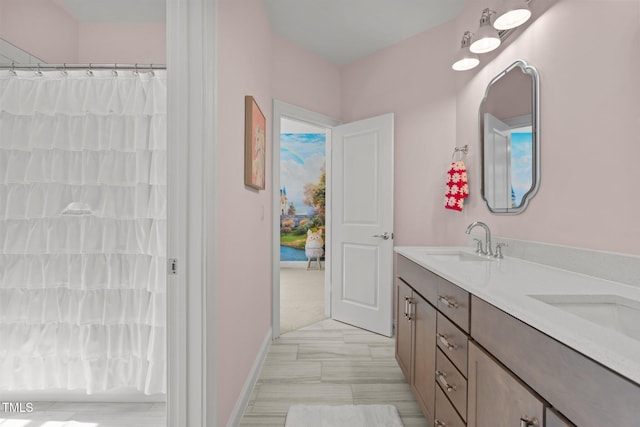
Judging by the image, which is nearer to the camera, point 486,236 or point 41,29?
point 486,236

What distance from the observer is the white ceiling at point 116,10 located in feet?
6.64

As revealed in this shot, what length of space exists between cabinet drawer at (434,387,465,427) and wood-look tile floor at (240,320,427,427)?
0.38m

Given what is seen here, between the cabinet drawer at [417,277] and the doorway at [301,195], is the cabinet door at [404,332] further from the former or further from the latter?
the doorway at [301,195]

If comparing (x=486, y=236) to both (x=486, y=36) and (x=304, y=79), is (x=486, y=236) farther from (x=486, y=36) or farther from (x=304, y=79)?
(x=304, y=79)

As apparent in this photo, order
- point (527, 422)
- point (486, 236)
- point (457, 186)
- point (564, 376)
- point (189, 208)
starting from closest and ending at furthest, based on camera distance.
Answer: point (564, 376) < point (527, 422) < point (189, 208) < point (486, 236) < point (457, 186)

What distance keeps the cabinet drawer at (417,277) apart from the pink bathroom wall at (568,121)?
0.60 metres

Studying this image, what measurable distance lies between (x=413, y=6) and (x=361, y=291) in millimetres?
2520

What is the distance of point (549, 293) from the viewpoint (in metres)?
0.96

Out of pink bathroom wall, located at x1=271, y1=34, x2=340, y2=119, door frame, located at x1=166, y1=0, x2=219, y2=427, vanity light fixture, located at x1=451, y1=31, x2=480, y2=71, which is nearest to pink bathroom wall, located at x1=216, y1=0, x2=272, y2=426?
door frame, located at x1=166, y1=0, x2=219, y2=427

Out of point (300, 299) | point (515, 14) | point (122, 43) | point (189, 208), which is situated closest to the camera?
point (189, 208)

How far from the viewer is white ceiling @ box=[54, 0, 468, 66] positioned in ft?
6.83

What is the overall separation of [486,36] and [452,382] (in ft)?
5.96

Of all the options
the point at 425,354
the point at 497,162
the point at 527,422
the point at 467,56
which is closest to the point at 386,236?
the point at 497,162

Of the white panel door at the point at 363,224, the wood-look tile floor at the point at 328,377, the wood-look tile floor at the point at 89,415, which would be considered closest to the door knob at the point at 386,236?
the white panel door at the point at 363,224
